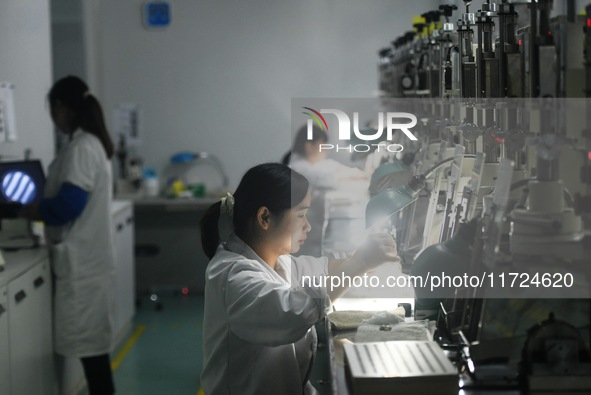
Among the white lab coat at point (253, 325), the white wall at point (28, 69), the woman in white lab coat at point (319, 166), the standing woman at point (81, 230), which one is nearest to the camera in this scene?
the white lab coat at point (253, 325)

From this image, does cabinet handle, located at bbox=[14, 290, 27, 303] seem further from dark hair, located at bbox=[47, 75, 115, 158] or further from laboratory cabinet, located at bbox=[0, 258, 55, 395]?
dark hair, located at bbox=[47, 75, 115, 158]

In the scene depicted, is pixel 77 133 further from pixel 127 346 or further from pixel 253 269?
pixel 253 269

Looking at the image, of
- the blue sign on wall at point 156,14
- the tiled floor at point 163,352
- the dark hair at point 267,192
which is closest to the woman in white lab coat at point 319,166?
the dark hair at point 267,192

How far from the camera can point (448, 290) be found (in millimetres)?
2037

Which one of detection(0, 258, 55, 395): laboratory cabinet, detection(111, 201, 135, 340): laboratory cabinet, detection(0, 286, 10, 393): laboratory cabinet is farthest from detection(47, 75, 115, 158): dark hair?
detection(111, 201, 135, 340): laboratory cabinet

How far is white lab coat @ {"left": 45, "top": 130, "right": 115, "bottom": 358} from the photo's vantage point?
3.79m

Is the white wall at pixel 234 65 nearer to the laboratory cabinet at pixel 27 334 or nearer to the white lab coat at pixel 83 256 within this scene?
the white lab coat at pixel 83 256

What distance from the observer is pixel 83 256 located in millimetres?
3865

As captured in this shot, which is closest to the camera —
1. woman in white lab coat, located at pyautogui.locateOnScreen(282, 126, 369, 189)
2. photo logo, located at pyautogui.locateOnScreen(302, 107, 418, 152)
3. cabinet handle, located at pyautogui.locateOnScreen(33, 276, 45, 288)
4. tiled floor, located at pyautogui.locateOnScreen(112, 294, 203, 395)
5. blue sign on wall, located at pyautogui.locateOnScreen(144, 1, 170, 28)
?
photo logo, located at pyautogui.locateOnScreen(302, 107, 418, 152)

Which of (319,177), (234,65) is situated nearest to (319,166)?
(319,177)

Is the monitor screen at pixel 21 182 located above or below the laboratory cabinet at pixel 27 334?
above

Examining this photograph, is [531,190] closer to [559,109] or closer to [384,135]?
[559,109]

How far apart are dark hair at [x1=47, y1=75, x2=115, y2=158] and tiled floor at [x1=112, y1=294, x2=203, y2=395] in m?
1.26

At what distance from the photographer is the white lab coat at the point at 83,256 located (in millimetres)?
3785
